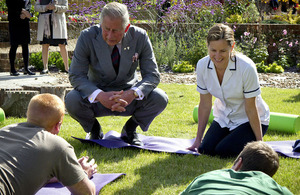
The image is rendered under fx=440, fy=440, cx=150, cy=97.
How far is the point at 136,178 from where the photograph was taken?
334 centimetres

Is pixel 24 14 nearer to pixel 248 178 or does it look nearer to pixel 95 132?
pixel 95 132

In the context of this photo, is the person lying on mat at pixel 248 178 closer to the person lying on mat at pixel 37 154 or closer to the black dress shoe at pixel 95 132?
the person lying on mat at pixel 37 154

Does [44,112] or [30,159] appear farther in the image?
[44,112]

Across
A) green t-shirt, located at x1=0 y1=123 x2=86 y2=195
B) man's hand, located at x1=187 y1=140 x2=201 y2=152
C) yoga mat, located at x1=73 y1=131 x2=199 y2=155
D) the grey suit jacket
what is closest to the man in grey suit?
the grey suit jacket

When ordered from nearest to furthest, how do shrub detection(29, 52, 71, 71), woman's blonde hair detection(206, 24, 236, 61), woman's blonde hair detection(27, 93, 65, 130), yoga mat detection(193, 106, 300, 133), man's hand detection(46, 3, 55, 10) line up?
woman's blonde hair detection(27, 93, 65, 130)
woman's blonde hair detection(206, 24, 236, 61)
yoga mat detection(193, 106, 300, 133)
man's hand detection(46, 3, 55, 10)
shrub detection(29, 52, 71, 71)

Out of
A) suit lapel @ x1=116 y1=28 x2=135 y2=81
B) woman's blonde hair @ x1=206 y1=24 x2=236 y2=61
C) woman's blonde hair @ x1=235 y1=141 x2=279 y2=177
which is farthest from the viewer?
suit lapel @ x1=116 y1=28 x2=135 y2=81

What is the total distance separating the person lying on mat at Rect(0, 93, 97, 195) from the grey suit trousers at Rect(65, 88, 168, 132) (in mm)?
1502

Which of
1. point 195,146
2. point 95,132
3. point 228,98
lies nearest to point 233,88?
point 228,98

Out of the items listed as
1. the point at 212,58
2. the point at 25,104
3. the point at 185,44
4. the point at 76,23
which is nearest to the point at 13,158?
the point at 212,58

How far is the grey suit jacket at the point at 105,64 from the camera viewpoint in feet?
13.4

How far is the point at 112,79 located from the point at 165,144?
80 cm

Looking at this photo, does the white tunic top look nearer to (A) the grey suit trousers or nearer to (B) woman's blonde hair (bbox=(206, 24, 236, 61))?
(B) woman's blonde hair (bbox=(206, 24, 236, 61))

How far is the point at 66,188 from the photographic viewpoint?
3045 millimetres

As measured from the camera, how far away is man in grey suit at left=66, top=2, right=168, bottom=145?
401 cm
